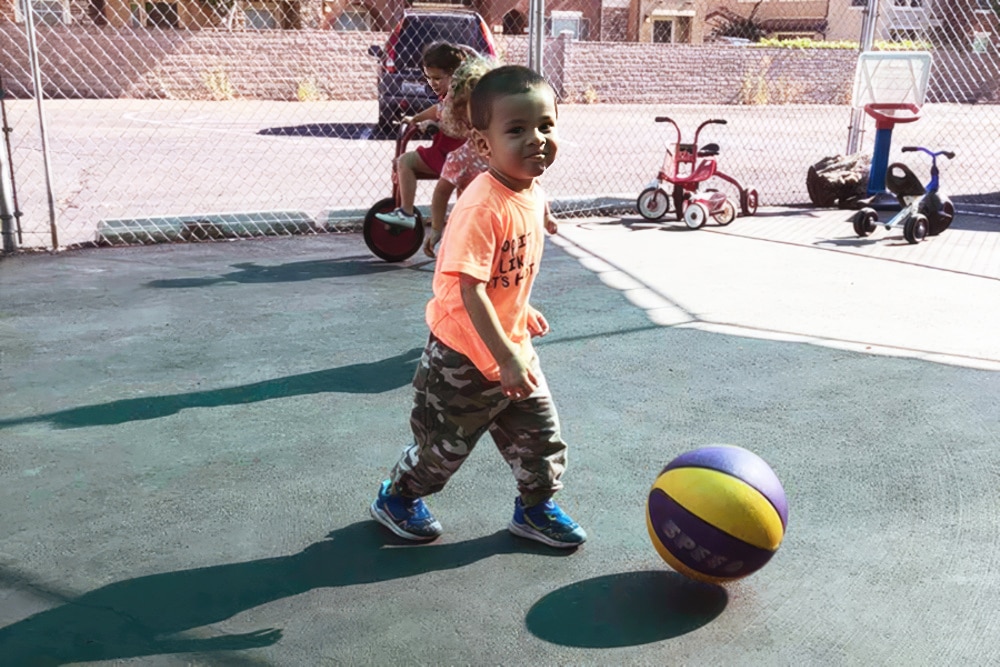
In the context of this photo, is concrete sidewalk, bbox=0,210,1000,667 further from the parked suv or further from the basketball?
the parked suv

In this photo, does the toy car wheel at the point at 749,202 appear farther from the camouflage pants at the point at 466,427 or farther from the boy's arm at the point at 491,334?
the boy's arm at the point at 491,334

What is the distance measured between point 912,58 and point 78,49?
19.9m

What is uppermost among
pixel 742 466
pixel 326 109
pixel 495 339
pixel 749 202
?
pixel 495 339

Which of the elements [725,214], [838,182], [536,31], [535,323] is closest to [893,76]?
[838,182]

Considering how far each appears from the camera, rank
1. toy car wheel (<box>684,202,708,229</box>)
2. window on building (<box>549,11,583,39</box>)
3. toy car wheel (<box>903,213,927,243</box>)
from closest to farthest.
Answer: toy car wheel (<box>903,213,927,243</box>) < toy car wheel (<box>684,202,708,229</box>) < window on building (<box>549,11,583,39</box>)

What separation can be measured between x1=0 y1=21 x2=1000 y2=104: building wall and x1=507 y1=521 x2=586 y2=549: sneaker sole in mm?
20467

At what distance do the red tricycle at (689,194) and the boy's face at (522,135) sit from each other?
625 centimetres

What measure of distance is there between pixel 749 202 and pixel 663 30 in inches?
1169

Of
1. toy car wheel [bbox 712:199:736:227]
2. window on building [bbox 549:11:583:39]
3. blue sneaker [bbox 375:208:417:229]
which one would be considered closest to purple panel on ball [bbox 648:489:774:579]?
blue sneaker [bbox 375:208:417:229]

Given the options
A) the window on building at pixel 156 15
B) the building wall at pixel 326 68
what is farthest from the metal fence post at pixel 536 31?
the window on building at pixel 156 15

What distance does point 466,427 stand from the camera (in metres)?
2.95

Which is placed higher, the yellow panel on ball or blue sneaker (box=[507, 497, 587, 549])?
the yellow panel on ball

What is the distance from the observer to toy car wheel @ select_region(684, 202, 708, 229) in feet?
28.6

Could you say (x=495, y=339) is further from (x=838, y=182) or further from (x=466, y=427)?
(x=838, y=182)
